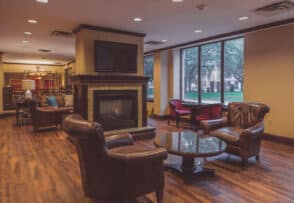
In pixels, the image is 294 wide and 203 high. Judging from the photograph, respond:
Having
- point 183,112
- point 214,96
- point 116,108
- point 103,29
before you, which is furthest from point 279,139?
point 103,29

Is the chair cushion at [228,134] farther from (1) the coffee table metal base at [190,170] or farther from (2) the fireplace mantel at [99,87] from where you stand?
(2) the fireplace mantel at [99,87]

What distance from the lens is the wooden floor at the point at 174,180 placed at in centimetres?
280

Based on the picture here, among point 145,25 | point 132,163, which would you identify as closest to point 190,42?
point 145,25

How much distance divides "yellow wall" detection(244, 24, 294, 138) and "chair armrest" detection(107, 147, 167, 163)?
3.98m

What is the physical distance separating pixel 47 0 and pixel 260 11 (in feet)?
11.6

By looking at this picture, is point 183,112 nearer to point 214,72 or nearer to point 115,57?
point 214,72

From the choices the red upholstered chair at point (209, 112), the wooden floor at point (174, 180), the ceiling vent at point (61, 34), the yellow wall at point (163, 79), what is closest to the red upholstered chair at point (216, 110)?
the red upholstered chair at point (209, 112)

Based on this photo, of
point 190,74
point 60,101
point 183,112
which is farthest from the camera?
point 60,101

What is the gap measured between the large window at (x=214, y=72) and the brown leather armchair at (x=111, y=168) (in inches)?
189

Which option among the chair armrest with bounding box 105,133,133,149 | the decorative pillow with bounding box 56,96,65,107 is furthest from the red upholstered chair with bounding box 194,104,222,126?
the decorative pillow with bounding box 56,96,65,107

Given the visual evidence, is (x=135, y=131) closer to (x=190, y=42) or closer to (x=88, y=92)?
(x=88, y=92)

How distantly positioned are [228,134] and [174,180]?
51.3 inches

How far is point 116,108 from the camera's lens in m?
5.77

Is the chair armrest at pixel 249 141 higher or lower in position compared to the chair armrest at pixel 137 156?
lower
